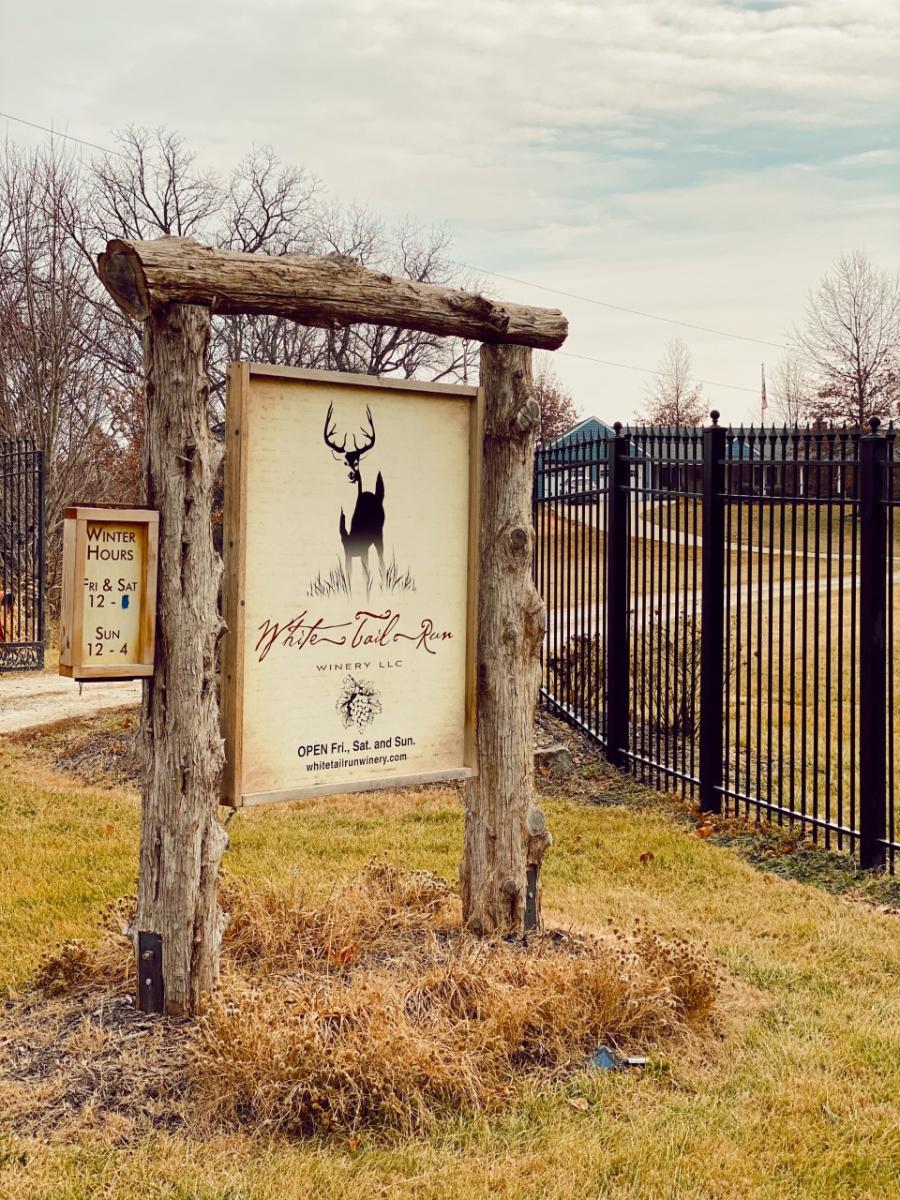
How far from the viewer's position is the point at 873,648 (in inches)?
257

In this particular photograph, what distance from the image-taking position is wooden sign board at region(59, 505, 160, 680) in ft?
12.7

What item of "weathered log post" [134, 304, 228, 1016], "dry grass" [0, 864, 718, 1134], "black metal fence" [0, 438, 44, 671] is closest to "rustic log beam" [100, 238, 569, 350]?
"weathered log post" [134, 304, 228, 1016]

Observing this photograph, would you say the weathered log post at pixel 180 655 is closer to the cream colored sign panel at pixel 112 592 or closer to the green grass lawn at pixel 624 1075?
the cream colored sign panel at pixel 112 592

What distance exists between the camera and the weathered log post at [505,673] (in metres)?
4.81

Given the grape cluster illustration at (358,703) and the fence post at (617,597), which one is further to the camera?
the fence post at (617,597)

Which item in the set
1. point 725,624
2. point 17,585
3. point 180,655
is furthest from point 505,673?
point 17,585

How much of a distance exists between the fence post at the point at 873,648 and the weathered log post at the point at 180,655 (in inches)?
152

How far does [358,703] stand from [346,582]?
46 cm

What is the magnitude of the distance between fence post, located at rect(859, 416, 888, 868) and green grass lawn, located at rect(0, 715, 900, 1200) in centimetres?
57

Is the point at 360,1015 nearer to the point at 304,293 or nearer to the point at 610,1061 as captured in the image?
the point at 610,1061

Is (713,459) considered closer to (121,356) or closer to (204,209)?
(121,356)

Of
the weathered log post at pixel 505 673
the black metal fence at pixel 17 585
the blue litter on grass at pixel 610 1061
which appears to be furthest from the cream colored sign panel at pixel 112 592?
the black metal fence at pixel 17 585

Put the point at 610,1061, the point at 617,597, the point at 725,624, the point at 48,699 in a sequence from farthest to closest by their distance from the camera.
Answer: the point at 48,699
the point at 617,597
the point at 725,624
the point at 610,1061

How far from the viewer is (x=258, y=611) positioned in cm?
429
